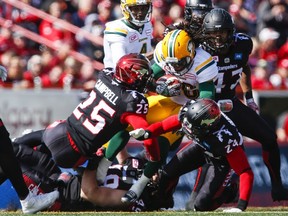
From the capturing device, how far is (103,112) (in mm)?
8266

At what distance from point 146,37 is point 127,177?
1637 millimetres

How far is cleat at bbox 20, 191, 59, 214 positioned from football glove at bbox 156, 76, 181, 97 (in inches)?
54.7

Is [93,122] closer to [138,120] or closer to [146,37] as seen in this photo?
[138,120]

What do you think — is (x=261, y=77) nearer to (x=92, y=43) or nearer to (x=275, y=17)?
(x=275, y=17)

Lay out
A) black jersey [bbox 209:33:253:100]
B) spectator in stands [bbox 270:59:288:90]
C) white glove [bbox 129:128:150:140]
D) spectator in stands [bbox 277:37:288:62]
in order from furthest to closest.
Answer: spectator in stands [bbox 277:37:288:62], spectator in stands [bbox 270:59:288:90], black jersey [bbox 209:33:253:100], white glove [bbox 129:128:150:140]

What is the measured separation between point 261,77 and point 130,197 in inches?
233

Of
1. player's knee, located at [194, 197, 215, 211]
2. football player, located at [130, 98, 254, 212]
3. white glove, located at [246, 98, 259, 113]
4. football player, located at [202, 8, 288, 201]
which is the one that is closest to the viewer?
football player, located at [130, 98, 254, 212]

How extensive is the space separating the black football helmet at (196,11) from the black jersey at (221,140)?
1.20 meters

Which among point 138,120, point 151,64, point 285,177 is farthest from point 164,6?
point 138,120

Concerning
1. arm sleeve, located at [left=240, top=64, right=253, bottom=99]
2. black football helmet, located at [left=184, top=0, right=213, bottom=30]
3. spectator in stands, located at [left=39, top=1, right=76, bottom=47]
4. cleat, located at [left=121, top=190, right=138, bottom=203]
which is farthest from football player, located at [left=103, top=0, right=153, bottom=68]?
spectator in stands, located at [left=39, top=1, right=76, bottom=47]

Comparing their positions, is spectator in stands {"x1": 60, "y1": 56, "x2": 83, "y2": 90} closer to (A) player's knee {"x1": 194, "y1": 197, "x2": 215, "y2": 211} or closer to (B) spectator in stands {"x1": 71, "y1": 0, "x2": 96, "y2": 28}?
(B) spectator in stands {"x1": 71, "y1": 0, "x2": 96, "y2": 28}

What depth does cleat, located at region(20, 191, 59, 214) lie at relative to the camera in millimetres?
7754

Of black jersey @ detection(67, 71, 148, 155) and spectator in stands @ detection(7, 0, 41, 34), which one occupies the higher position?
black jersey @ detection(67, 71, 148, 155)

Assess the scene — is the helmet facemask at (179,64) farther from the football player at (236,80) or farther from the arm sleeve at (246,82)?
the arm sleeve at (246,82)
